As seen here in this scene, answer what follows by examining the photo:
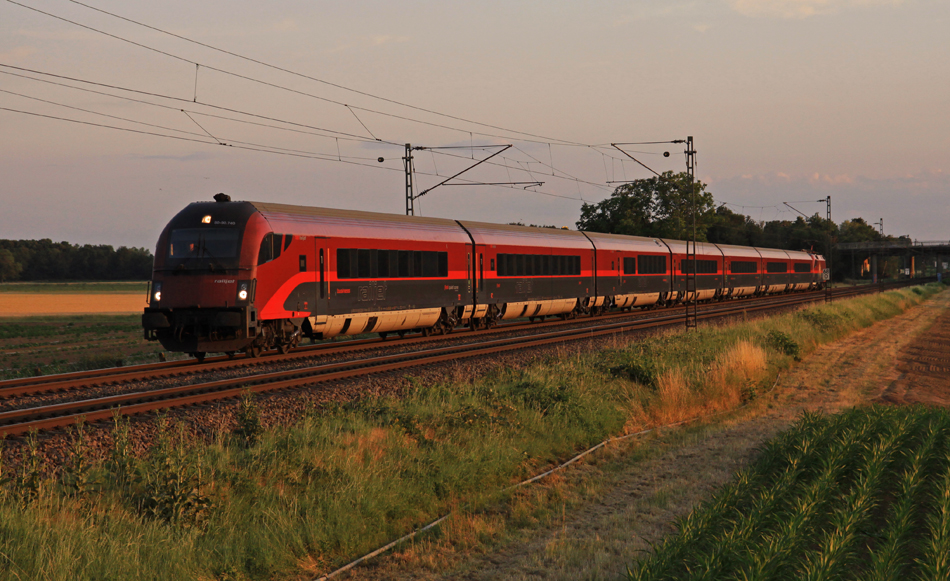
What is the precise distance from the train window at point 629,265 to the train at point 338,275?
3316mm

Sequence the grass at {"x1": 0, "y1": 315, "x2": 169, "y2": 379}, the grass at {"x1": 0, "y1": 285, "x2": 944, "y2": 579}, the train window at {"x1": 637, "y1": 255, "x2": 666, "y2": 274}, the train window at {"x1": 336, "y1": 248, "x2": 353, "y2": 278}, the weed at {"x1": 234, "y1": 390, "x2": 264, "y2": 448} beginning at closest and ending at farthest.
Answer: the grass at {"x1": 0, "y1": 285, "x2": 944, "y2": 579} < the weed at {"x1": 234, "y1": 390, "x2": 264, "y2": 448} < the train window at {"x1": 336, "y1": 248, "x2": 353, "y2": 278} < the grass at {"x1": 0, "y1": 315, "x2": 169, "y2": 379} < the train window at {"x1": 637, "y1": 255, "x2": 666, "y2": 274}

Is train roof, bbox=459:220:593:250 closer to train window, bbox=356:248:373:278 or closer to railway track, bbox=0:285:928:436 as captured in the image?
railway track, bbox=0:285:928:436

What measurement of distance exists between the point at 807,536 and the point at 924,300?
70.8 metres

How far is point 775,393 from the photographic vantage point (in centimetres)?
1755

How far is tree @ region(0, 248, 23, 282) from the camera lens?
5497 inches

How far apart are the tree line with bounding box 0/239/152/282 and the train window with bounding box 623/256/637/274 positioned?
401 feet

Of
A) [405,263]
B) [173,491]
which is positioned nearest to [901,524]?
[173,491]

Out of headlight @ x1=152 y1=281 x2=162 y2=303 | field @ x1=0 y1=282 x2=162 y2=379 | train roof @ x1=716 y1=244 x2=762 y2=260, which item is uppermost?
A: train roof @ x1=716 y1=244 x2=762 y2=260

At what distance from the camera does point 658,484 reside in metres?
10.0

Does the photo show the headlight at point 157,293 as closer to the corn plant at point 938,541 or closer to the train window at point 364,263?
the train window at point 364,263

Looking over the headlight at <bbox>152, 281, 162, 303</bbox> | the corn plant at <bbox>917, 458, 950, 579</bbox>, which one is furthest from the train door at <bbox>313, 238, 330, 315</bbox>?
the corn plant at <bbox>917, 458, 950, 579</bbox>

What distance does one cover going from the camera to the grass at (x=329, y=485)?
6633 mm

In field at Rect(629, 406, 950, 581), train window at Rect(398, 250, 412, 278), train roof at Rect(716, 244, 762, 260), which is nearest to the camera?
field at Rect(629, 406, 950, 581)

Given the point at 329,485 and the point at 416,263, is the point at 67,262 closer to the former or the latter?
the point at 416,263
